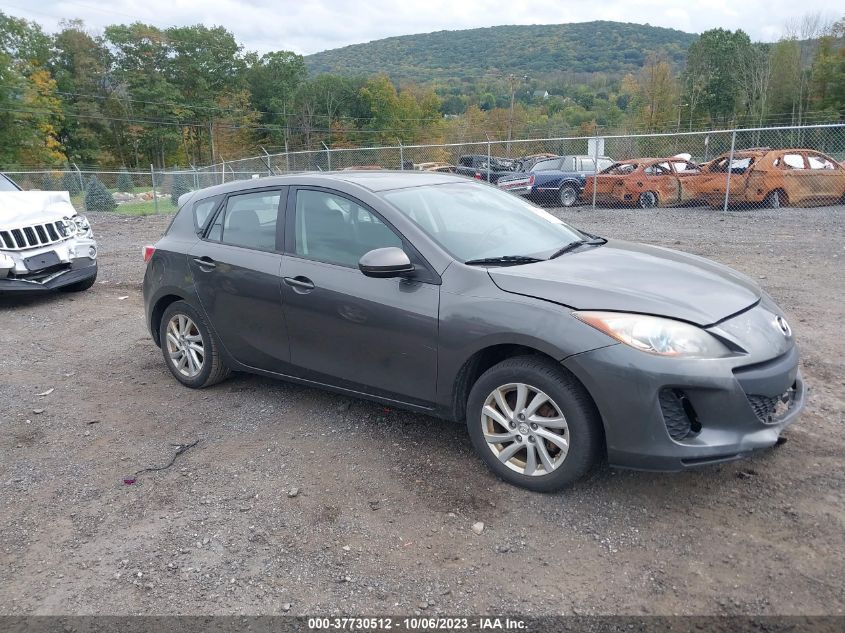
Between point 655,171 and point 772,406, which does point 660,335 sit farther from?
point 655,171

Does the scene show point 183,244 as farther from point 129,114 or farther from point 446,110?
point 446,110

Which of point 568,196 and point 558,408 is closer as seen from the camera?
point 558,408

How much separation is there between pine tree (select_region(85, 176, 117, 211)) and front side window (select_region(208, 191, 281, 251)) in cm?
2311

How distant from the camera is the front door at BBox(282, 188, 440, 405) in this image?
3.63 metres

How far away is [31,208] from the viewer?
8.21m

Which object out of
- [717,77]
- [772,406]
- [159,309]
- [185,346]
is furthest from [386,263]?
[717,77]

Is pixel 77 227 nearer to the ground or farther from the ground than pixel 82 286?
farther from the ground

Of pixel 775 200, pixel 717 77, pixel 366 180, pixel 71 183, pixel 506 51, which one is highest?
pixel 506 51

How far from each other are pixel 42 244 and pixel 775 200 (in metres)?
14.5

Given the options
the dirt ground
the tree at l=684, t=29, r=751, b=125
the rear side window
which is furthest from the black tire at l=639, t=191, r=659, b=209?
the tree at l=684, t=29, r=751, b=125

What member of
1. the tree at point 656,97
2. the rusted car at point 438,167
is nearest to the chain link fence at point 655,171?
the rusted car at point 438,167

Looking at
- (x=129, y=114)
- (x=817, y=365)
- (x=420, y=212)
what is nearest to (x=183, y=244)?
(x=420, y=212)

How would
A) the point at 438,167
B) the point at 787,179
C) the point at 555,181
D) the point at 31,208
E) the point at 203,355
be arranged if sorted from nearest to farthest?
the point at 203,355 < the point at 31,208 < the point at 787,179 < the point at 555,181 < the point at 438,167

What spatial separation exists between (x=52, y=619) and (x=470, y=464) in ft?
6.80
